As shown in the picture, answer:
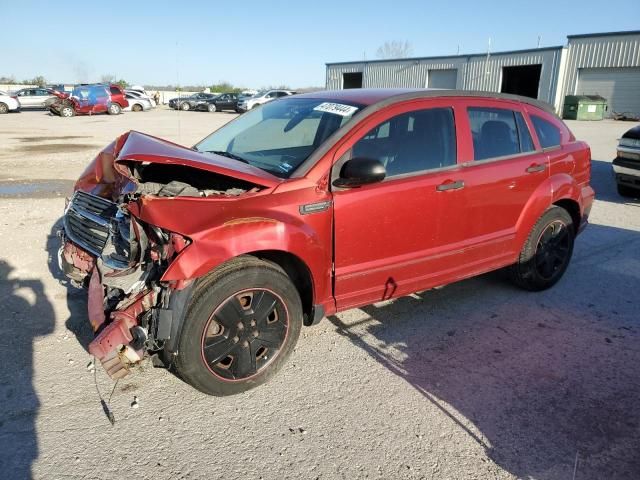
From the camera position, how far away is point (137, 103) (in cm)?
3484

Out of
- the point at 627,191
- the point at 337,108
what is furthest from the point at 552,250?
the point at 627,191

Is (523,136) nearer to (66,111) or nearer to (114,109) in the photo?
(66,111)

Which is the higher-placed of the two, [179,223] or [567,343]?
[179,223]

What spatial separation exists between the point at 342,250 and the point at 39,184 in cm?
776

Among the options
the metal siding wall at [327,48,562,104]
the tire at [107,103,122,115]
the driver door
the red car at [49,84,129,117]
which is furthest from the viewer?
the metal siding wall at [327,48,562,104]

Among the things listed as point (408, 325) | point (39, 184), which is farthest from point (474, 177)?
point (39, 184)

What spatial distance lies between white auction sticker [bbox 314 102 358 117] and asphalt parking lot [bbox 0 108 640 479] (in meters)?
1.67

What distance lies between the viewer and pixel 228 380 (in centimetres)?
296

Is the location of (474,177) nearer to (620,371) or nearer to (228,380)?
(620,371)

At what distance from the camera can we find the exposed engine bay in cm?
269

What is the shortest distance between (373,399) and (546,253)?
2.60 metres

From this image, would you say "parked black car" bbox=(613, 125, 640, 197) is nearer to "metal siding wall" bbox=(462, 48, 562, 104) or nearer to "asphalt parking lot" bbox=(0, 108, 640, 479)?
"asphalt parking lot" bbox=(0, 108, 640, 479)

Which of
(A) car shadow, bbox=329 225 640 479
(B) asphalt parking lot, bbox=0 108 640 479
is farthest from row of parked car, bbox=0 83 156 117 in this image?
(A) car shadow, bbox=329 225 640 479

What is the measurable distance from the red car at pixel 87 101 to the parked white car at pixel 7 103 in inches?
165
